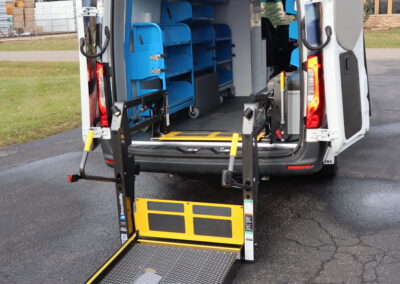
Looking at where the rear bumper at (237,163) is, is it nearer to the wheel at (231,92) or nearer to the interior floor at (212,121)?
the interior floor at (212,121)

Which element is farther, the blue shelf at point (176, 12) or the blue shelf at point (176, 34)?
the blue shelf at point (176, 12)

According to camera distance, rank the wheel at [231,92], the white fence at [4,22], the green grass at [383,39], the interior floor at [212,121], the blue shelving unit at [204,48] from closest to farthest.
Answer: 1. the interior floor at [212,121]
2. the blue shelving unit at [204,48]
3. the wheel at [231,92]
4. the green grass at [383,39]
5. the white fence at [4,22]

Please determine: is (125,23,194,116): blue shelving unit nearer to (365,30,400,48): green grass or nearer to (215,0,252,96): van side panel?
(215,0,252,96): van side panel

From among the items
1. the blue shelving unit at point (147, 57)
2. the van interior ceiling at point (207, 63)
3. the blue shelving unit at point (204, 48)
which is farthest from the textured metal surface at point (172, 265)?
the blue shelving unit at point (204, 48)

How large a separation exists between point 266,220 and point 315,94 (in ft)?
4.29

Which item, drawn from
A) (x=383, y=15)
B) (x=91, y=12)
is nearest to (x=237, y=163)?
(x=91, y=12)

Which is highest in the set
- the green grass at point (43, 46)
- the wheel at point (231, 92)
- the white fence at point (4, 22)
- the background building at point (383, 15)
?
the white fence at point (4, 22)

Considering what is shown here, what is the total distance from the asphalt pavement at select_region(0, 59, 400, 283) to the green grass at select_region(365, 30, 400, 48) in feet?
57.3

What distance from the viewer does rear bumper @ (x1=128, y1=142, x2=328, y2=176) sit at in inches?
157

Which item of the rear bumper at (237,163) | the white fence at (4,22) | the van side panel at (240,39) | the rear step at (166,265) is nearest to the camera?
the rear step at (166,265)

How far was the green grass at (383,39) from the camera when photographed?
23.2m

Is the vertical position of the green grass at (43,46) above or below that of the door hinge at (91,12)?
above

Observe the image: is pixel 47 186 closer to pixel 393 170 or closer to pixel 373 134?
pixel 393 170

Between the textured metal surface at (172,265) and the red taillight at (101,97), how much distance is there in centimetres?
119
